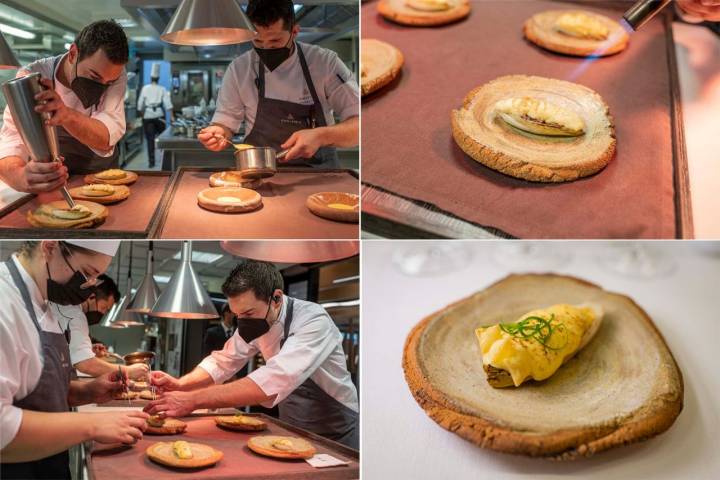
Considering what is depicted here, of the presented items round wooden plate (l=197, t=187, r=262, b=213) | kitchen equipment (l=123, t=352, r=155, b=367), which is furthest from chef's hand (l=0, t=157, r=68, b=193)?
kitchen equipment (l=123, t=352, r=155, b=367)

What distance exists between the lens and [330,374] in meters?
1.86

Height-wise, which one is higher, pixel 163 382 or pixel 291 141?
pixel 291 141

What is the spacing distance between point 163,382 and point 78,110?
0.78 meters

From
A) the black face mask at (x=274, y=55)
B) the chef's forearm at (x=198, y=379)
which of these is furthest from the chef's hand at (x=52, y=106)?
the chef's forearm at (x=198, y=379)

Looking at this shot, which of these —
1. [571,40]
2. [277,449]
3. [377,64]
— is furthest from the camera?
[571,40]

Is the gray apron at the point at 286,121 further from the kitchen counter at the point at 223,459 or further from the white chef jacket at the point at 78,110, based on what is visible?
the kitchen counter at the point at 223,459

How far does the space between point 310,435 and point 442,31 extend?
1.43 m

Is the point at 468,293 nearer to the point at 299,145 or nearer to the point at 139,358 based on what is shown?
the point at 299,145

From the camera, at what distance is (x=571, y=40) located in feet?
7.24

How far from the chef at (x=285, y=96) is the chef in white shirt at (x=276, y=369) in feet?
1.21

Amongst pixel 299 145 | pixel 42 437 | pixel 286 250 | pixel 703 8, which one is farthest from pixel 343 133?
pixel 703 8

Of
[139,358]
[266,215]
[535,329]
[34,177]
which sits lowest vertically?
[139,358]

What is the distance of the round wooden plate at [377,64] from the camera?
1.95m

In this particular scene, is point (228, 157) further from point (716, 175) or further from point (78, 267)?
point (716, 175)
